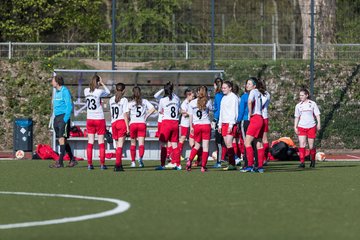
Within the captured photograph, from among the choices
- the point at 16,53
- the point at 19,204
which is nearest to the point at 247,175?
the point at 19,204

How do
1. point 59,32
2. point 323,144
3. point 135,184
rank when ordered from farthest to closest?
point 59,32 → point 323,144 → point 135,184

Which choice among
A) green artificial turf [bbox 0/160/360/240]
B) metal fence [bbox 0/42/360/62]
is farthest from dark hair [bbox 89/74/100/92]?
metal fence [bbox 0/42/360/62]

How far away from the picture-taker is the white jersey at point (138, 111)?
2233 centimetres

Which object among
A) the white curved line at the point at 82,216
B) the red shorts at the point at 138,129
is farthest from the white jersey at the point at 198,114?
the white curved line at the point at 82,216

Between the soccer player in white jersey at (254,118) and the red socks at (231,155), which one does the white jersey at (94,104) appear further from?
the soccer player in white jersey at (254,118)

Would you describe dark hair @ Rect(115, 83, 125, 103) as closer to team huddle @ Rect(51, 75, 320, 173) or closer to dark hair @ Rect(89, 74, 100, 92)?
team huddle @ Rect(51, 75, 320, 173)

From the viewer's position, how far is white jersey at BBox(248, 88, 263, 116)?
20.2 m

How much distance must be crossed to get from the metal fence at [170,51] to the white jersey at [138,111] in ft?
31.7

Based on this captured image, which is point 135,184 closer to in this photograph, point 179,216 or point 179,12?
point 179,216

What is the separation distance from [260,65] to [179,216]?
67.8ft

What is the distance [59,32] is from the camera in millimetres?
46125

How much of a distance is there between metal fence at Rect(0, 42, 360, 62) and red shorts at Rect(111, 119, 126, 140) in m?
10.5

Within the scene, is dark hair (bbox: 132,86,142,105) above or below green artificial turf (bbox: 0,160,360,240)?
above

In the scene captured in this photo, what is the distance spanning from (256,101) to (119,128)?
3.10m
